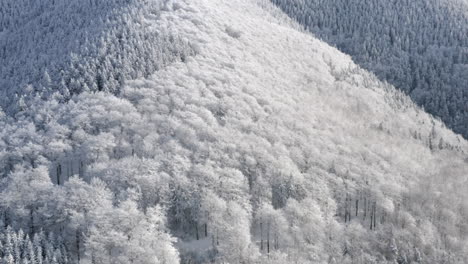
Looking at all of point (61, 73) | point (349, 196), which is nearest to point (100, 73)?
point (61, 73)

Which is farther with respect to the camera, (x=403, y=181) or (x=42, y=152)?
(x=403, y=181)

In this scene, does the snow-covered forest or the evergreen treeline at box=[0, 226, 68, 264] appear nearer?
the evergreen treeline at box=[0, 226, 68, 264]

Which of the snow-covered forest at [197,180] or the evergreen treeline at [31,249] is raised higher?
the snow-covered forest at [197,180]

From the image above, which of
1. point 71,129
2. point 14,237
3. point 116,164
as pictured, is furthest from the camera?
point 71,129

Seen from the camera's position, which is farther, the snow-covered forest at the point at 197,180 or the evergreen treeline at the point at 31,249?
the snow-covered forest at the point at 197,180

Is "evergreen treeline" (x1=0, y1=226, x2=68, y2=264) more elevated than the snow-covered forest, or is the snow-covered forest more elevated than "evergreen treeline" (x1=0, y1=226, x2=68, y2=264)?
the snow-covered forest

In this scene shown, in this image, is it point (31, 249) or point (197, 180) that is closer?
point (31, 249)

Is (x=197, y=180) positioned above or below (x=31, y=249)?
above

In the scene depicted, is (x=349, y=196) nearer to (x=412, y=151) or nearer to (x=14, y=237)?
(x=412, y=151)
